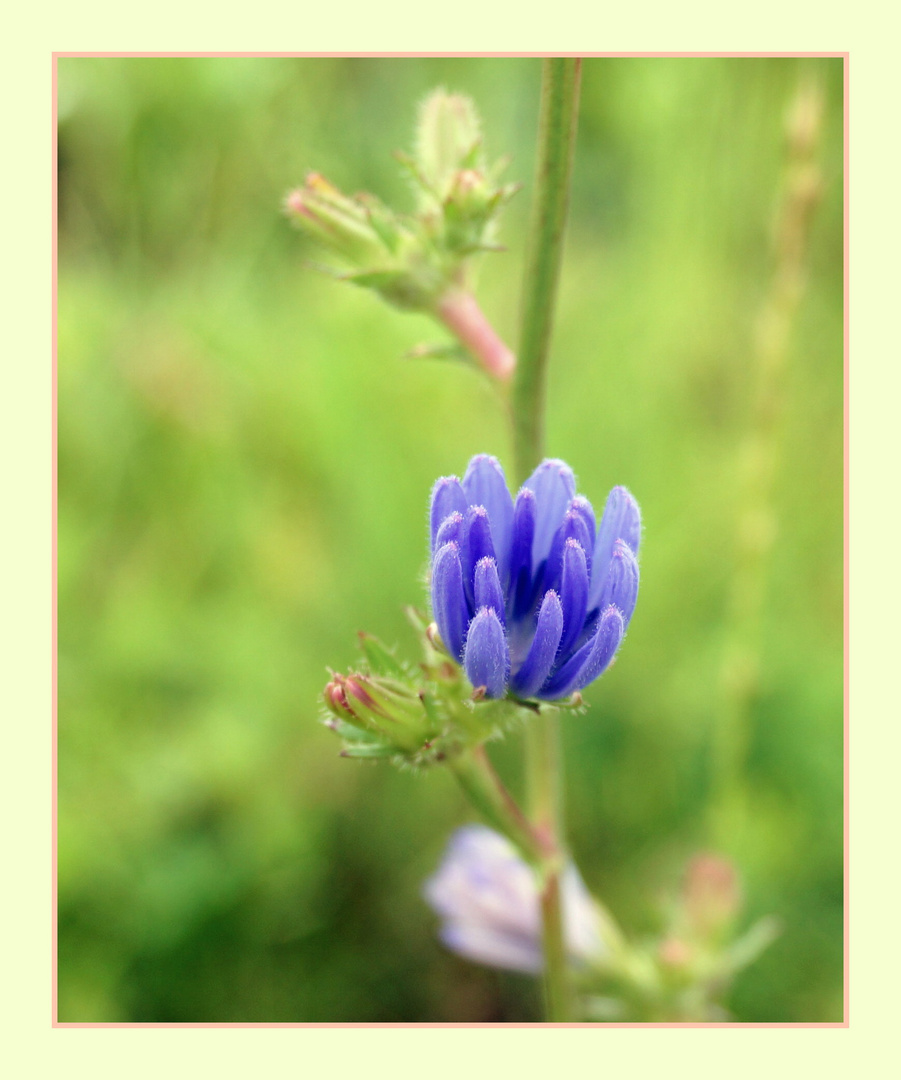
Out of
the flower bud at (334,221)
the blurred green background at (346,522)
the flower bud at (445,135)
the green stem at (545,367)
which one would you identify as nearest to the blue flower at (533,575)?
the green stem at (545,367)

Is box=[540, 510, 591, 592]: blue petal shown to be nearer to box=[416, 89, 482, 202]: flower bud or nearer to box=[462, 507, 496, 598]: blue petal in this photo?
box=[462, 507, 496, 598]: blue petal

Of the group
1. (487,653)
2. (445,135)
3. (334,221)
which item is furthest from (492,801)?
(445,135)

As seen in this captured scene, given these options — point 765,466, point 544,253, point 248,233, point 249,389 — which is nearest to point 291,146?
point 248,233

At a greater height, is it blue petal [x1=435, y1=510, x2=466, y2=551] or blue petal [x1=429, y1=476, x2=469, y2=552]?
blue petal [x1=429, y1=476, x2=469, y2=552]

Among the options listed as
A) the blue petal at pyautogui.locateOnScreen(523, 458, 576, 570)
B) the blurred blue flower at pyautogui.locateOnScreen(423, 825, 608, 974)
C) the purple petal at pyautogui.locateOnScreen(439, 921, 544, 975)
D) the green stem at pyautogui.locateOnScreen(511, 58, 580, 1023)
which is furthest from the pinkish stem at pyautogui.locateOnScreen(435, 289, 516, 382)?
the purple petal at pyautogui.locateOnScreen(439, 921, 544, 975)

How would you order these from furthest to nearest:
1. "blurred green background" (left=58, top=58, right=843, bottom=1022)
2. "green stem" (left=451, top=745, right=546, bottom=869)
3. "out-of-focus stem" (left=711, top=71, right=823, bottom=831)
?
"blurred green background" (left=58, top=58, right=843, bottom=1022) → "out-of-focus stem" (left=711, top=71, right=823, bottom=831) → "green stem" (left=451, top=745, right=546, bottom=869)

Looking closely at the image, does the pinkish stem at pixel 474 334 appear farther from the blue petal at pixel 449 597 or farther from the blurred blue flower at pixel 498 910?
the blurred blue flower at pixel 498 910
